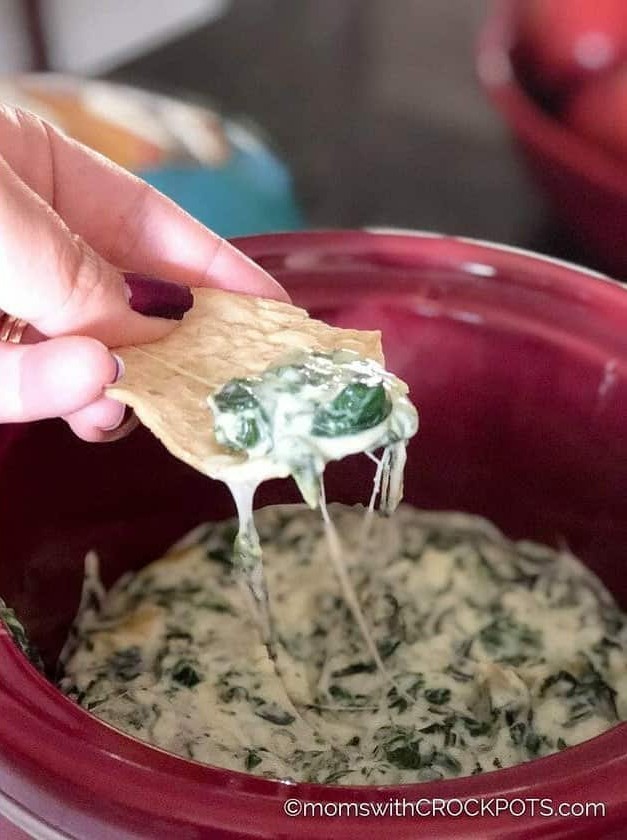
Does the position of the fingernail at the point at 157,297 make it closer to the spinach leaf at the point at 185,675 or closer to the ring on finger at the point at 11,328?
the ring on finger at the point at 11,328

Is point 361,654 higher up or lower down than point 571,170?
lower down

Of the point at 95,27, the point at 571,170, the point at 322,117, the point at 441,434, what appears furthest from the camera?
the point at 95,27

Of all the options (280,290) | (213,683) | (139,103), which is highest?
(280,290)

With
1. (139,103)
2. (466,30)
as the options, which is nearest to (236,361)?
(139,103)

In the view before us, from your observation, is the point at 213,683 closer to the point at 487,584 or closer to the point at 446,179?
the point at 487,584

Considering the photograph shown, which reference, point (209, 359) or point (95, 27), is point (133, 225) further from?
point (95, 27)

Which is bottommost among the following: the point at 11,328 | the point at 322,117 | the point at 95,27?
the point at 95,27

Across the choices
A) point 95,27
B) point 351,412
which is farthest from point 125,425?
point 95,27

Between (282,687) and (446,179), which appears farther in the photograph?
(446,179)
